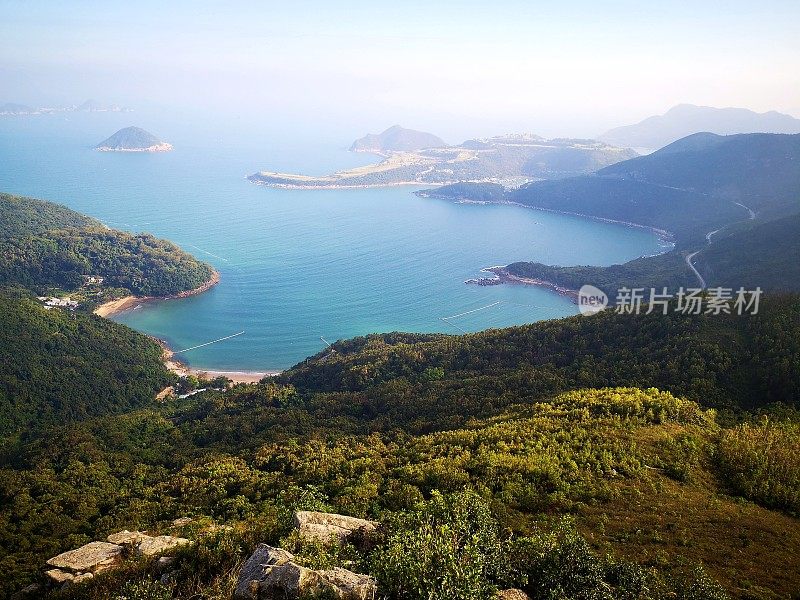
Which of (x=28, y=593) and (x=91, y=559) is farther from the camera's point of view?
(x=91, y=559)

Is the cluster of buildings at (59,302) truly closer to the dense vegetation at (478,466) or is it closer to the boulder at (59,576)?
the dense vegetation at (478,466)

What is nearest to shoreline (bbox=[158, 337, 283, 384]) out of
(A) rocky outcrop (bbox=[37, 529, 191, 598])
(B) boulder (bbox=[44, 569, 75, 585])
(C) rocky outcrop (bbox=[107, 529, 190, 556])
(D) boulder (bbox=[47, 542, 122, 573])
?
(C) rocky outcrop (bbox=[107, 529, 190, 556])

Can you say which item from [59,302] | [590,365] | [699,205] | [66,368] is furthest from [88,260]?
[699,205]

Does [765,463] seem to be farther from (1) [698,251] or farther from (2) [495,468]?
(1) [698,251]

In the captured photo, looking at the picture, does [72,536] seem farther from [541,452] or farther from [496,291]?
[496,291]

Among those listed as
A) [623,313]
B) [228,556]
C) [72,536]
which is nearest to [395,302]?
[623,313]

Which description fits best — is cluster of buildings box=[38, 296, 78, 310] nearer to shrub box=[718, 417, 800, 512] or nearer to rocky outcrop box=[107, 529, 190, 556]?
rocky outcrop box=[107, 529, 190, 556]
